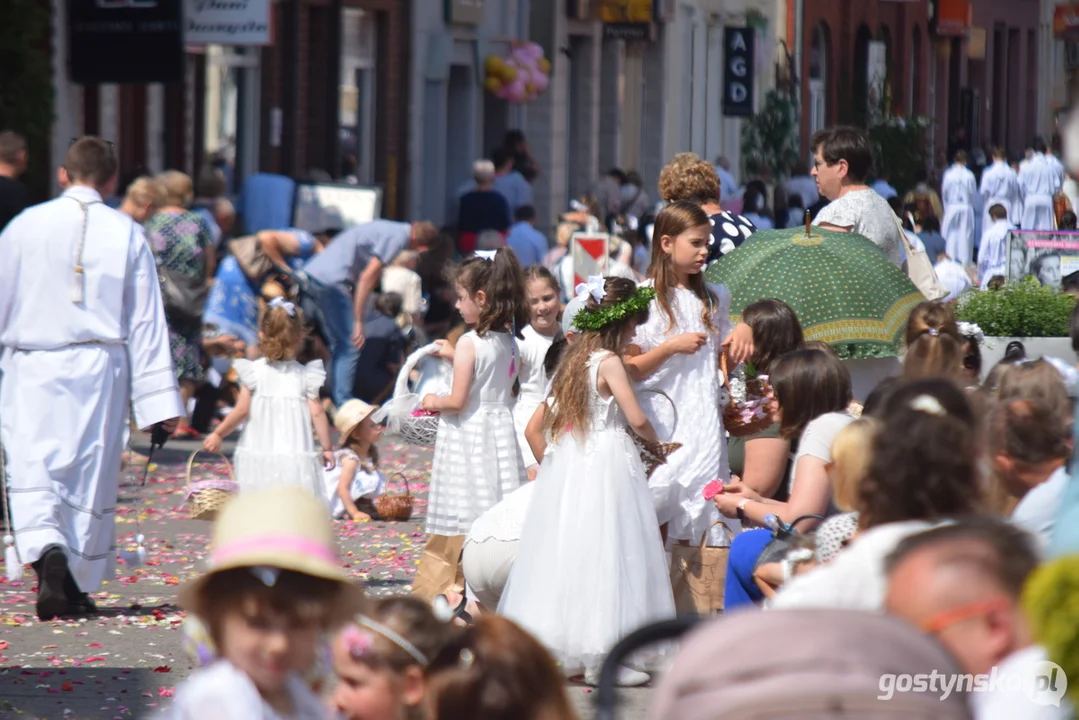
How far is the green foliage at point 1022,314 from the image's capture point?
9.95 metres

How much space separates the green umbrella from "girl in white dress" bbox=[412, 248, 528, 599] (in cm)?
95

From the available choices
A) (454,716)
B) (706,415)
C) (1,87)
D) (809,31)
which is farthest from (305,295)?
(809,31)

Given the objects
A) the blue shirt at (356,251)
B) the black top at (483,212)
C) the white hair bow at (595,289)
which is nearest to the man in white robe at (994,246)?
the black top at (483,212)

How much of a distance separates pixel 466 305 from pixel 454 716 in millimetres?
4784

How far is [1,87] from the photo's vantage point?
1548 centimetres

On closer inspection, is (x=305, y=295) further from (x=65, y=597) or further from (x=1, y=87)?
(x=65, y=597)

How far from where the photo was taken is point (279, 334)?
948 cm

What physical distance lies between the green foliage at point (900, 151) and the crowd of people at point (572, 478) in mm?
23134

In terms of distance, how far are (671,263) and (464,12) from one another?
19.1 m

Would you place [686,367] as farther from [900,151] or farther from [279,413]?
[900,151]

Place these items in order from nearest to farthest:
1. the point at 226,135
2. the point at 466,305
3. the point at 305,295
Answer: the point at 466,305
the point at 305,295
the point at 226,135

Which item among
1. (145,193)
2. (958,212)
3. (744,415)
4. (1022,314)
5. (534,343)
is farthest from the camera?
(958,212)

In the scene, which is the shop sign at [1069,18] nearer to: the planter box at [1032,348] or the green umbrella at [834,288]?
the green umbrella at [834,288]

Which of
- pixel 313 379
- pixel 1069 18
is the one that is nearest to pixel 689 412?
pixel 313 379
